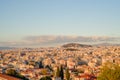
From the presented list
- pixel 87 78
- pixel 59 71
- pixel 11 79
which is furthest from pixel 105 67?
pixel 87 78

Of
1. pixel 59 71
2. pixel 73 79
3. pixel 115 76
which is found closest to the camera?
pixel 115 76

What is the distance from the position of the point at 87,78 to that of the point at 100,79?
37.8 meters

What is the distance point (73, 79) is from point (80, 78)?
4.06m

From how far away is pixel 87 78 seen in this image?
7088cm

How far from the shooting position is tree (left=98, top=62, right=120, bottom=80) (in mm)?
32400

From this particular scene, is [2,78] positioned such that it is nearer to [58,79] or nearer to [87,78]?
[58,79]

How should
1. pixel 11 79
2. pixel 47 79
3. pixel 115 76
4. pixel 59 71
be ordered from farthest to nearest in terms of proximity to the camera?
pixel 59 71
pixel 47 79
pixel 11 79
pixel 115 76

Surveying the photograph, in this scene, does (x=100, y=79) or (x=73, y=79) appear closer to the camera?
(x=100, y=79)

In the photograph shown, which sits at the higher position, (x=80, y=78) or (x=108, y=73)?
(x=108, y=73)

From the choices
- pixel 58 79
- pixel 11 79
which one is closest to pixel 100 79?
pixel 11 79

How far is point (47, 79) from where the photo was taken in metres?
52.5

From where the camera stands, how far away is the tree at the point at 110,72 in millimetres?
32400

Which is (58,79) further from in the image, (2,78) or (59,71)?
(2,78)

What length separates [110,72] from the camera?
1286 inches
